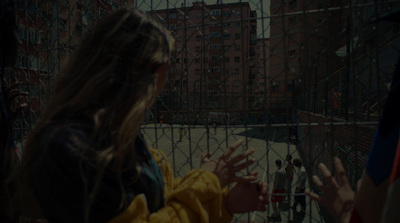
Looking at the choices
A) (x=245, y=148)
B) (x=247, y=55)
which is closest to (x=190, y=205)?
(x=245, y=148)

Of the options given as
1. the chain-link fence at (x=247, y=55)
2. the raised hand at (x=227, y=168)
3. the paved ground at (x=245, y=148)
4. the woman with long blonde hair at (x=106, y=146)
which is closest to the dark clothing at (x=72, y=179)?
the woman with long blonde hair at (x=106, y=146)

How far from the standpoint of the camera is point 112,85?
87 cm

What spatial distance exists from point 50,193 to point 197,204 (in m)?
0.49

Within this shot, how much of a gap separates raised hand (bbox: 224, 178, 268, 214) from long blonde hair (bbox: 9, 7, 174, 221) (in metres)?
0.52

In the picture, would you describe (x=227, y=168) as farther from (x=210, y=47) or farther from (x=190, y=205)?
(x=210, y=47)

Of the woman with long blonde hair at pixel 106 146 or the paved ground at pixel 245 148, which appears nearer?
the woman with long blonde hair at pixel 106 146

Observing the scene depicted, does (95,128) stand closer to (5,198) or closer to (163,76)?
(163,76)

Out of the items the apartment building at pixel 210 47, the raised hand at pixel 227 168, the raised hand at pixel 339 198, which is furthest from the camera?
the apartment building at pixel 210 47

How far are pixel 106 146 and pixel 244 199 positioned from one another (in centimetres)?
68

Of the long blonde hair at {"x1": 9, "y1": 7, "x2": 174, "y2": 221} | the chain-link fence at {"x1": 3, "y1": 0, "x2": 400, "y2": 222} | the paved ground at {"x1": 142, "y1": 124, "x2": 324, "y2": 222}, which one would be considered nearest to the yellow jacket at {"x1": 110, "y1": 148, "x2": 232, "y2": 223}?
the long blonde hair at {"x1": 9, "y1": 7, "x2": 174, "y2": 221}

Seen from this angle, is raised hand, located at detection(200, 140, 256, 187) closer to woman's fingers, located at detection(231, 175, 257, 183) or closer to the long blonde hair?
woman's fingers, located at detection(231, 175, 257, 183)

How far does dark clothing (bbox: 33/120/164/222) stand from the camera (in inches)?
30.0

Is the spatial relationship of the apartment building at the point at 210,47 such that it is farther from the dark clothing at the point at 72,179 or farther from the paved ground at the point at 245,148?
the dark clothing at the point at 72,179

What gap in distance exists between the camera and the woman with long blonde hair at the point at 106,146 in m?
0.77
